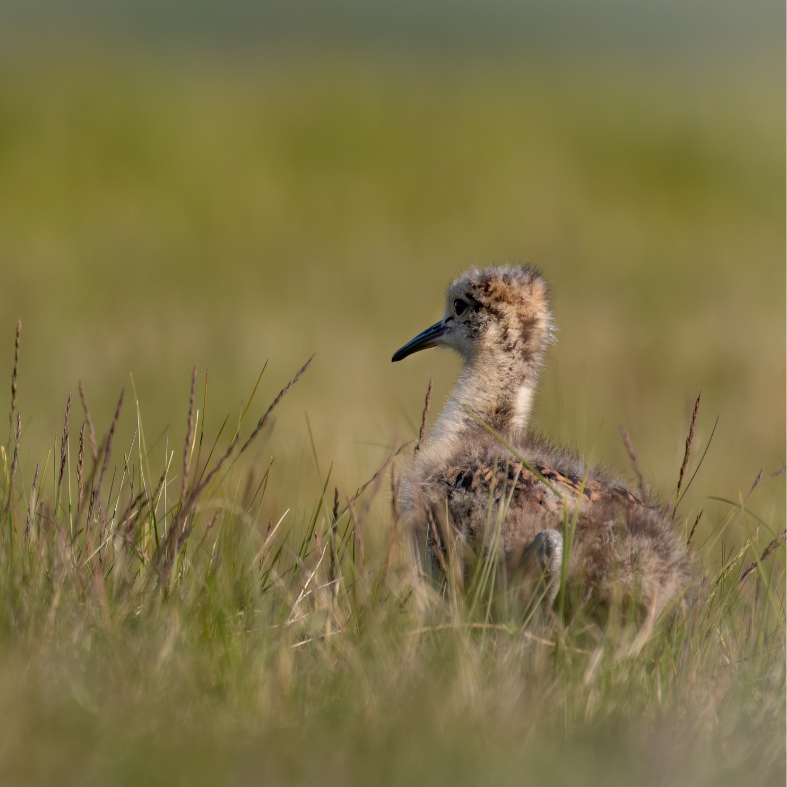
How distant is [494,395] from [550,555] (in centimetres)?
136

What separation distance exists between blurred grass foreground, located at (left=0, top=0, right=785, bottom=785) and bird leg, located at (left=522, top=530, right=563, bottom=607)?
5.5 inches

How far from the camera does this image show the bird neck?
4.20 meters

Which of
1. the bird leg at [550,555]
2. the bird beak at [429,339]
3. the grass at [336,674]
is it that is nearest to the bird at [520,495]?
the bird leg at [550,555]

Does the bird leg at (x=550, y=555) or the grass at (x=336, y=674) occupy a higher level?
the bird leg at (x=550, y=555)

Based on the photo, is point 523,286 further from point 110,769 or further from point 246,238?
point 246,238

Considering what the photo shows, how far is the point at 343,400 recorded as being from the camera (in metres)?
9.39

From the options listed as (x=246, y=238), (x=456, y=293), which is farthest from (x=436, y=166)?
(x=456, y=293)

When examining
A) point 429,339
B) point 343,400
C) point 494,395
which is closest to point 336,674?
point 494,395

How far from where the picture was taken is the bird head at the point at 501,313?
434cm

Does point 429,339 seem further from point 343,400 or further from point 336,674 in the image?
point 343,400

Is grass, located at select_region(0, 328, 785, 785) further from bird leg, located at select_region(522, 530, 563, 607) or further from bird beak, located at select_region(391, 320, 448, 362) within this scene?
bird beak, located at select_region(391, 320, 448, 362)

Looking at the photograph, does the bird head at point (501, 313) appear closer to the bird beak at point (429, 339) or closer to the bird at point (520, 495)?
the bird at point (520, 495)

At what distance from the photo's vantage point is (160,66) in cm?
2061

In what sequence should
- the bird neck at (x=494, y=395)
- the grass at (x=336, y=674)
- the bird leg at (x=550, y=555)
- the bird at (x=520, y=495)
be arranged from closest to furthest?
the grass at (x=336, y=674)
the bird leg at (x=550, y=555)
the bird at (x=520, y=495)
the bird neck at (x=494, y=395)
